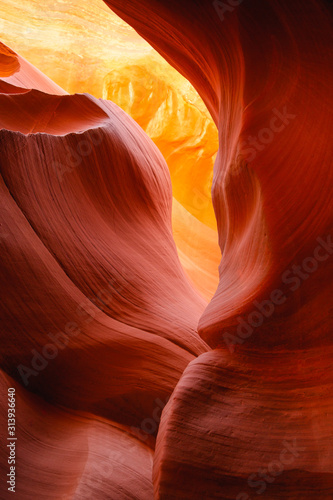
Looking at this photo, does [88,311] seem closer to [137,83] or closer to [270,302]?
[270,302]

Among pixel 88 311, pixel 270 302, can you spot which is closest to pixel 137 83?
pixel 88 311

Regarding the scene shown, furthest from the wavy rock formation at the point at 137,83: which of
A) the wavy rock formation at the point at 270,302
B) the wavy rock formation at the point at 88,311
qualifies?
the wavy rock formation at the point at 270,302

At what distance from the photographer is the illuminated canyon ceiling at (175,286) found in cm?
167

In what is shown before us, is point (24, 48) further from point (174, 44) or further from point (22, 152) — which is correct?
point (174, 44)

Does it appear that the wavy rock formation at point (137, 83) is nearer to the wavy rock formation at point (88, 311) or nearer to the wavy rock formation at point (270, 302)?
the wavy rock formation at point (88, 311)

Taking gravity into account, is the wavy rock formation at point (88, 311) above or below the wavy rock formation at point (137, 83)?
below

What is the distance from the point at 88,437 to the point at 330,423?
1.43m

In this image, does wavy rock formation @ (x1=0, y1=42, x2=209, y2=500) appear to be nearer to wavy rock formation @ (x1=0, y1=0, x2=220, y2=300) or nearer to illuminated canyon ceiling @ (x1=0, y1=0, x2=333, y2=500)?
illuminated canyon ceiling @ (x1=0, y1=0, x2=333, y2=500)

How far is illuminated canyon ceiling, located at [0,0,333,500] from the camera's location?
1.67m

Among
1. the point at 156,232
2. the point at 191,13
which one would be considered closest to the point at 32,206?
the point at 156,232

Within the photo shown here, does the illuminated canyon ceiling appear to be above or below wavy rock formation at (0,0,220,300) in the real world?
below

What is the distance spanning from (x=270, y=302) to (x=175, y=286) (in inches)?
66.7

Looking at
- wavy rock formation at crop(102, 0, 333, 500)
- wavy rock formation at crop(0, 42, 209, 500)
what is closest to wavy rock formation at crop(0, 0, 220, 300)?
wavy rock formation at crop(0, 42, 209, 500)

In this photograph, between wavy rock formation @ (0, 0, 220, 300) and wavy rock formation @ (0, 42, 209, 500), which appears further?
wavy rock formation @ (0, 0, 220, 300)
